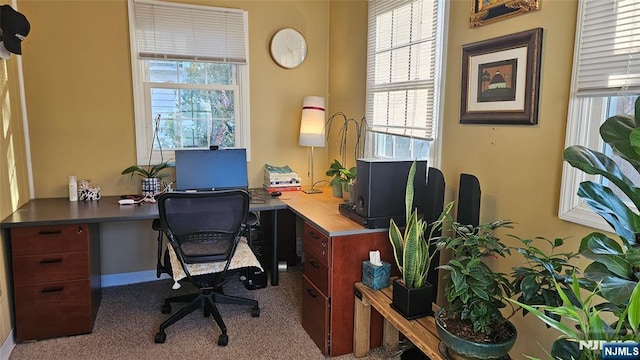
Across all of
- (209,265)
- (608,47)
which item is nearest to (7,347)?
(209,265)

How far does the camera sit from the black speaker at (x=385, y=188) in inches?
92.2

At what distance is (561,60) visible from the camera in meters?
1.74

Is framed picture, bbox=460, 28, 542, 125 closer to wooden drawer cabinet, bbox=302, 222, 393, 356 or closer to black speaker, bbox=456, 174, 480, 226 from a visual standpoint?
black speaker, bbox=456, 174, 480, 226

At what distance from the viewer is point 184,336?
264 centimetres

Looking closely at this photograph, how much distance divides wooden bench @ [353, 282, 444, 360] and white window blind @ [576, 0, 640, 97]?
1.18 m

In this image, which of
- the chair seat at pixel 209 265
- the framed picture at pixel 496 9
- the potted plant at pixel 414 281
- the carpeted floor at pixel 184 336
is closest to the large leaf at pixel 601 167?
the potted plant at pixel 414 281

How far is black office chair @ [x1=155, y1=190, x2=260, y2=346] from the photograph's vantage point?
94.3 inches

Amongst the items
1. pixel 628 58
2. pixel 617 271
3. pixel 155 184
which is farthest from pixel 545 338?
pixel 155 184

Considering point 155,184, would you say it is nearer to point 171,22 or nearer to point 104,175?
point 104,175

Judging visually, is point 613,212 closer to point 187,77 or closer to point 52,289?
point 52,289

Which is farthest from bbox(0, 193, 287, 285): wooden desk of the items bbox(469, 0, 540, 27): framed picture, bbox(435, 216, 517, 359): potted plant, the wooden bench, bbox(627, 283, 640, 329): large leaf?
bbox(627, 283, 640, 329): large leaf

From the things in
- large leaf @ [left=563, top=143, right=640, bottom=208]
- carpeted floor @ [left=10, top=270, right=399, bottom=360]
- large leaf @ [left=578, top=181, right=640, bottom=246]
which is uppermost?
large leaf @ [left=563, top=143, right=640, bottom=208]

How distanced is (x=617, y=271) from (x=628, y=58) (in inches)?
32.7

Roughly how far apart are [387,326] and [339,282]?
405 millimetres
